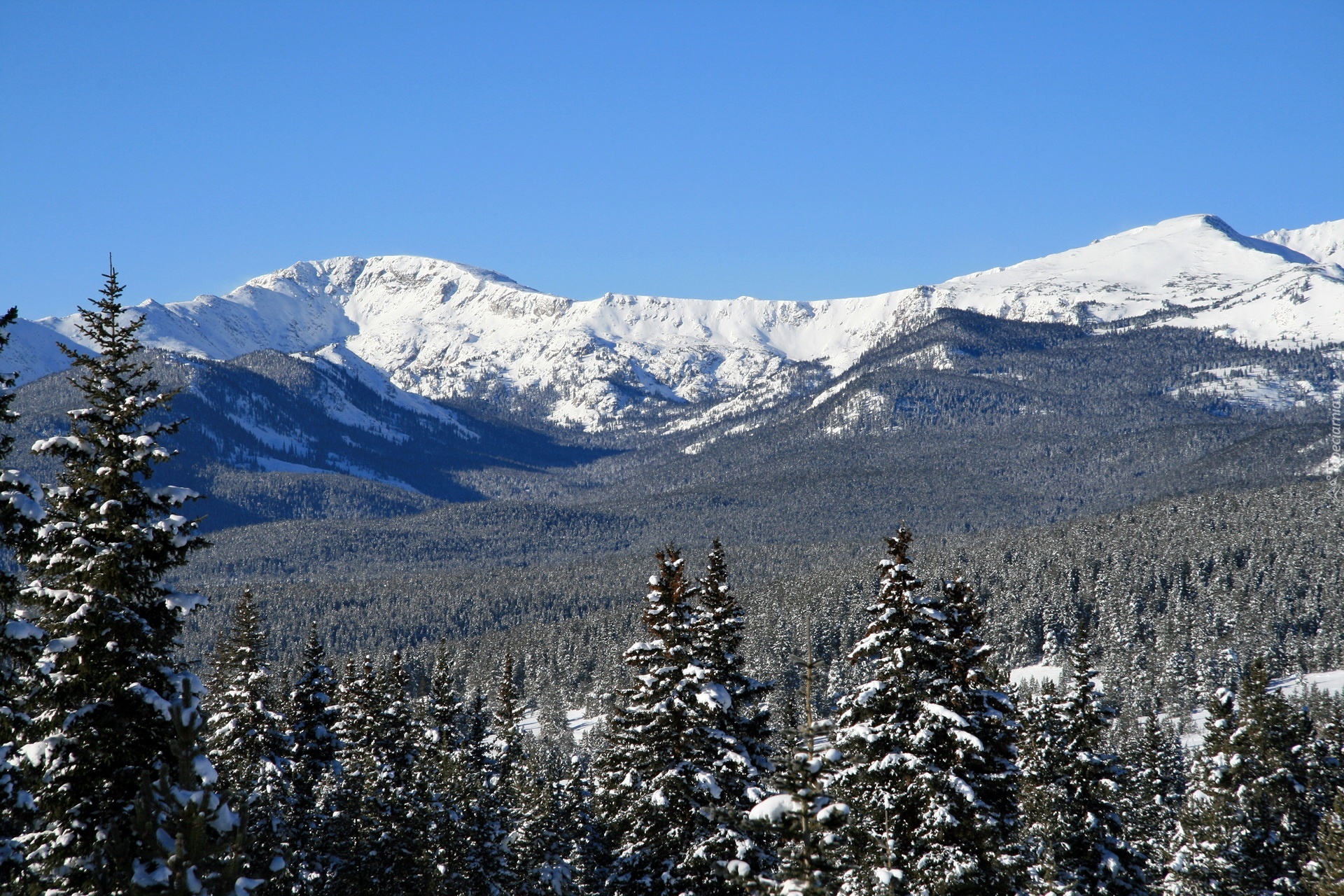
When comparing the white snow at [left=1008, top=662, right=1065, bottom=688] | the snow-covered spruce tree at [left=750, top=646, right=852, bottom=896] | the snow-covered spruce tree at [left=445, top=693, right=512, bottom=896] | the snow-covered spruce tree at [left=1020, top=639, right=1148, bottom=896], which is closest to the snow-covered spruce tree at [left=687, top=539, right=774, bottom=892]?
the snow-covered spruce tree at [left=750, top=646, right=852, bottom=896]

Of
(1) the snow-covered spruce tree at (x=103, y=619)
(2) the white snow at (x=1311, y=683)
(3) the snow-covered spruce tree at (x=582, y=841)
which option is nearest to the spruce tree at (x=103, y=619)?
(1) the snow-covered spruce tree at (x=103, y=619)

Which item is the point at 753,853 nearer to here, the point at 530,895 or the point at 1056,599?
the point at 530,895

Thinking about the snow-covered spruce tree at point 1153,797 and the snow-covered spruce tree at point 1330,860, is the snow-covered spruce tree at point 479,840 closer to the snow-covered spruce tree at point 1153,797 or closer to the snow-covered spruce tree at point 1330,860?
the snow-covered spruce tree at point 1153,797

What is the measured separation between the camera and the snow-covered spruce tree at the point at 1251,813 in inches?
1594

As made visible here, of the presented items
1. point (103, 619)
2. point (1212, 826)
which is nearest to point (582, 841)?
point (1212, 826)

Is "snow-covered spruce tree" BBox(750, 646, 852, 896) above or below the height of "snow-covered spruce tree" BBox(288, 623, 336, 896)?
above

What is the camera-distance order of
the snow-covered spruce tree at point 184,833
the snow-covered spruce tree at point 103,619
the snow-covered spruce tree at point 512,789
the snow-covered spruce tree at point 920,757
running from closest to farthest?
the snow-covered spruce tree at point 184,833 < the snow-covered spruce tree at point 103,619 < the snow-covered spruce tree at point 920,757 < the snow-covered spruce tree at point 512,789

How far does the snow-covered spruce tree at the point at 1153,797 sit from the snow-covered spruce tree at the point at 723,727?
24770 millimetres

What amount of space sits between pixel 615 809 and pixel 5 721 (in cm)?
1593

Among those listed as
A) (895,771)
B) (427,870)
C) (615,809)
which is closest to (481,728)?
(427,870)

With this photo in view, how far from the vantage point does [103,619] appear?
17.3 metres

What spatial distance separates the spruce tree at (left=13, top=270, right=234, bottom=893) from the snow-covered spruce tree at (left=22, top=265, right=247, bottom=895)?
0.02 metres

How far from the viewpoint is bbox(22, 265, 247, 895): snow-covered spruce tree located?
16562 mm

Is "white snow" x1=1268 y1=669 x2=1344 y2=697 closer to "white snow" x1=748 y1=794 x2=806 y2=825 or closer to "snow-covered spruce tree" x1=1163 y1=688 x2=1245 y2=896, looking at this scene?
"snow-covered spruce tree" x1=1163 y1=688 x2=1245 y2=896
